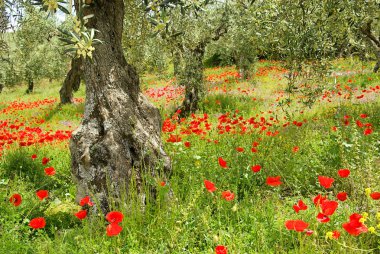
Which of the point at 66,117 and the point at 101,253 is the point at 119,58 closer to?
the point at 101,253

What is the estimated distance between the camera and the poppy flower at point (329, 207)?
2.41 meters

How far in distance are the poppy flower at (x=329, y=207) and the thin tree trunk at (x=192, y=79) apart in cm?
909

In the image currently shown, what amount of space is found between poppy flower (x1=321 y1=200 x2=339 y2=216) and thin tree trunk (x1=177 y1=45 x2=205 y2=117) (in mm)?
9093

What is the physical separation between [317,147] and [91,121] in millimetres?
3906

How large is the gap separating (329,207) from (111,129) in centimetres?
263

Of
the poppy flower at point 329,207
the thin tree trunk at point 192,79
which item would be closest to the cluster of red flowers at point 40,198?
the poppy flower at point 329,207

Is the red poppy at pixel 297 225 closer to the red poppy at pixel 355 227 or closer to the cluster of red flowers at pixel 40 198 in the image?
the red poppy at pixel 355 227

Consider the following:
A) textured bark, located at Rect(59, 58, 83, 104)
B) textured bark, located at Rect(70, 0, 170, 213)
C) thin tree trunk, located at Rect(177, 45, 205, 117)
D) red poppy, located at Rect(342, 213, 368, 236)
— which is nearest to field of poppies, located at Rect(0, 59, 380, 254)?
red poppy, located at Rect(342, 213, 368, 236)

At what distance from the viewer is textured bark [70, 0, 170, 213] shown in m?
4.00

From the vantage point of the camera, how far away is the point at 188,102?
463 inches

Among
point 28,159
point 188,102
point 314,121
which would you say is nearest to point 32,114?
point 188,102

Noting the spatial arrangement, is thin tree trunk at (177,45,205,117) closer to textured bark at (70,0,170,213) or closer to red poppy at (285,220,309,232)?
textured bark at (70,0,170,213)

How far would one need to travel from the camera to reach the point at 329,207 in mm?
2453

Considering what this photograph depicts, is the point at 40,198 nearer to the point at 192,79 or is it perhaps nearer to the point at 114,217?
the point at 114,217
